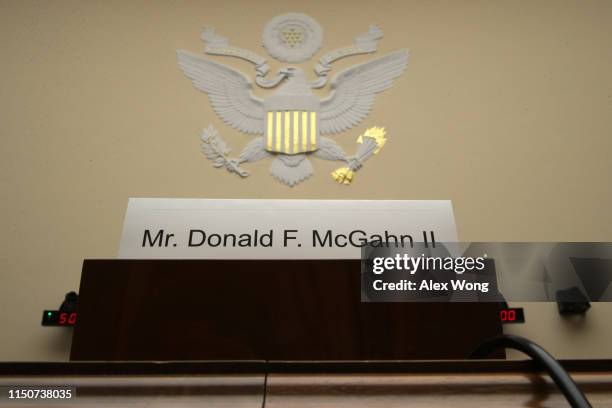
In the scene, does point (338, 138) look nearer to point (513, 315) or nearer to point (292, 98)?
point (292, 98)

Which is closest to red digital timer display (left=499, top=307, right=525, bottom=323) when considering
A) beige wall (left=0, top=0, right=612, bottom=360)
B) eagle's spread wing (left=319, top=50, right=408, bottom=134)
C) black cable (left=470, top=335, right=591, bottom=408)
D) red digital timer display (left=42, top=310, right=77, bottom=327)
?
beige wall (left=0, top=0, right=612, bottom=360)

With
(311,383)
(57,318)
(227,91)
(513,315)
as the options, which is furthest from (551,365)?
(227,91)

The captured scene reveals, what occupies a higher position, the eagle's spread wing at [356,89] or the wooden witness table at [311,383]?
the eagle's spread wing at [356,89]

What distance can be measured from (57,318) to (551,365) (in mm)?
2400

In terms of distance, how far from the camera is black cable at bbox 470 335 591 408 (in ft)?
1.51

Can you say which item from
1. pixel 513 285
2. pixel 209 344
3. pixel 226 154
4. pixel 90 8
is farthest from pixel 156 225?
pixel 90 8

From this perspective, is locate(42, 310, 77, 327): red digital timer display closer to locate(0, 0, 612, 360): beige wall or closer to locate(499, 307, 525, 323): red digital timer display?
locate(0, 0, 612, 360): beige wall

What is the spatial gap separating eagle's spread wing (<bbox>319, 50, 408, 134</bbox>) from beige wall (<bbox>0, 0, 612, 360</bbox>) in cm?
8

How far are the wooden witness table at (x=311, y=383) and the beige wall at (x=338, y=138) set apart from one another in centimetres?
208

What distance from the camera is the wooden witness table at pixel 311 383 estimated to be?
0.55 m

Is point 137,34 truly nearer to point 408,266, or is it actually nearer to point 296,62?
point 296,62

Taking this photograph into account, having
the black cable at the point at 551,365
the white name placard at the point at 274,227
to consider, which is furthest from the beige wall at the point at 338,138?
the black cable at the point at 551,365

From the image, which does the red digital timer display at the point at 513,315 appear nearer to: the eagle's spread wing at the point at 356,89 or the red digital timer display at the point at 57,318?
the eagle's spread wing at the point at 356,89

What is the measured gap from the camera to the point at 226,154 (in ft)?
9.33
